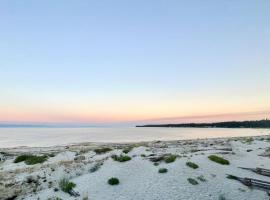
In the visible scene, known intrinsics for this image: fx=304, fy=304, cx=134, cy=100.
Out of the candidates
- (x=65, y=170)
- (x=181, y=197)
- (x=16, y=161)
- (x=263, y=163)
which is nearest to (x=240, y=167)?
(x=263, y=163)

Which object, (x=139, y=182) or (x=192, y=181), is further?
(x=139, y=182)

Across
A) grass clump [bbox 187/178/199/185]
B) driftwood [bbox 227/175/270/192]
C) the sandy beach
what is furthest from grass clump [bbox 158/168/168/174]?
driftwood [bbox 227/175/270/192]

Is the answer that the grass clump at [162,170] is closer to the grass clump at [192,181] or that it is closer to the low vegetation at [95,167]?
the grass clump at [192,181]

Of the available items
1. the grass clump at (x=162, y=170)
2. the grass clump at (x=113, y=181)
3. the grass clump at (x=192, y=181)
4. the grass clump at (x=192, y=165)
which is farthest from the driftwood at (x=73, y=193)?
the grass clump at (x=192, y=165)

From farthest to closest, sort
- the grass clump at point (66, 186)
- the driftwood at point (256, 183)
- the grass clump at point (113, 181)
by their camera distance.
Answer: the grass clump at point (113, 181) < the driftwood at point (256, 183) < the grass clump at point (66, 186)

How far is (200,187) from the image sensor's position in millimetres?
24547

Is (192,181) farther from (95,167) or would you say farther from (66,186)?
(95,167)

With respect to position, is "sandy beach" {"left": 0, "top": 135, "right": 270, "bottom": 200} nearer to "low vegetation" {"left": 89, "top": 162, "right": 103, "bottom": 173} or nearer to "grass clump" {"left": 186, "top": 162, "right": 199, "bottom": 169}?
"low vegetation" {"left": 89, "top": 162, "right": 103, "bottom": 173}

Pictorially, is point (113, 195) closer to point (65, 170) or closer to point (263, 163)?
point (65, 170)

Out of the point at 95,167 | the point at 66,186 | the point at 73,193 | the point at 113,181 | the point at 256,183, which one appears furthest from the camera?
the point at 95,167

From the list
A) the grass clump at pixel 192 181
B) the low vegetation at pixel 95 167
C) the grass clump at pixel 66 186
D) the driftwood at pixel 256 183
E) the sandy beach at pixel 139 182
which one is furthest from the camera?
the low vegetation at pixel 95 167

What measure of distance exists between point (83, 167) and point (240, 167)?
16.6m

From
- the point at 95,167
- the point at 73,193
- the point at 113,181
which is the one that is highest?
Result: the point at 95,167

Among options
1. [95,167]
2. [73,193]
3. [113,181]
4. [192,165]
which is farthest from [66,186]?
[192,165]
